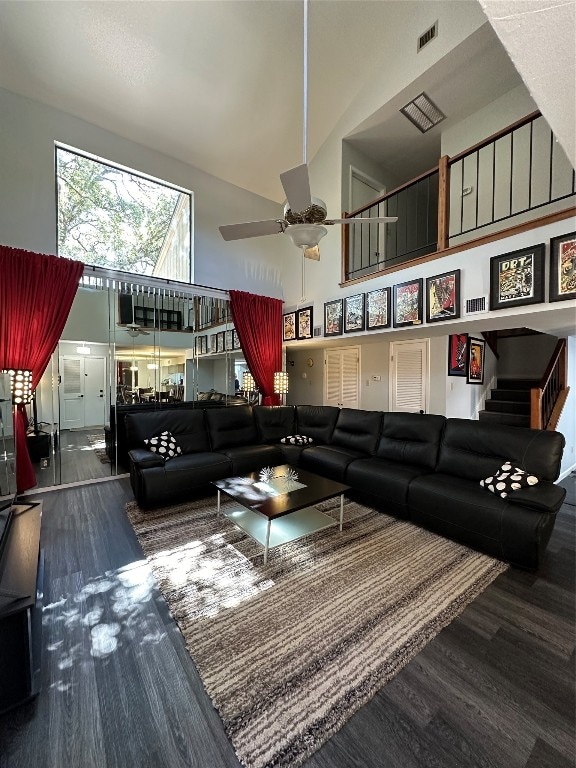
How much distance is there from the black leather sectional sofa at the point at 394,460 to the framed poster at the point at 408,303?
1.16 metres

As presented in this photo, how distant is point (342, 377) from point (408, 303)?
8.64ft

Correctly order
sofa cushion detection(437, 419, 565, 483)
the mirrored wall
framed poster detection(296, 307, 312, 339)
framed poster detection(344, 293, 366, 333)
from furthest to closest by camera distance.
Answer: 1. framed poster detection(296, 307, 312, 339)
2. framed poster detection(344, 293, 366, 333)
3. the mirrored wall
4. sofa cushion detection(437, 419, 565, 483)

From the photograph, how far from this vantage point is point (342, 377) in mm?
6234

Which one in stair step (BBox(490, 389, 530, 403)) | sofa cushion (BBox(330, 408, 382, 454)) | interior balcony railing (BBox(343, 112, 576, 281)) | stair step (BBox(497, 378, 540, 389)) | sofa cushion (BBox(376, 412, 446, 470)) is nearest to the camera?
sofa cushion (BBox(376, 412, 446, 470))

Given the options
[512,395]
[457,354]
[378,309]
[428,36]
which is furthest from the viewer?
[512,395]

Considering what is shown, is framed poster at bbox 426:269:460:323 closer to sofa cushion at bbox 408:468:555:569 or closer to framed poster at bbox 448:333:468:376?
framed poster at bbox 448:333:468:376

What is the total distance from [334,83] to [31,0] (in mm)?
3489

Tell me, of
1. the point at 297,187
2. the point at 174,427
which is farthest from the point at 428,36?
the point at 174,427

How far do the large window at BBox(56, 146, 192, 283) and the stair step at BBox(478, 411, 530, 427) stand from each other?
209 inches

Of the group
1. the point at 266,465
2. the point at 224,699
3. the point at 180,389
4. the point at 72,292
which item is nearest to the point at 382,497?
the point at 266,465

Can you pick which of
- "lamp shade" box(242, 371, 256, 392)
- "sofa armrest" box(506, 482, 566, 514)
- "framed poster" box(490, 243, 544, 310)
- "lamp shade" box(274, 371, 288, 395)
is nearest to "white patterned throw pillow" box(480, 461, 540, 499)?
"sofa armrest" box(506, 482, 566, 514)

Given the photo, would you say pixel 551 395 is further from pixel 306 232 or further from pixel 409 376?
pixel 306 232

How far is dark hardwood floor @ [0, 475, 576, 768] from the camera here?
1.16 metres

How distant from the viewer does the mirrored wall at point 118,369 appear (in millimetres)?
4098
